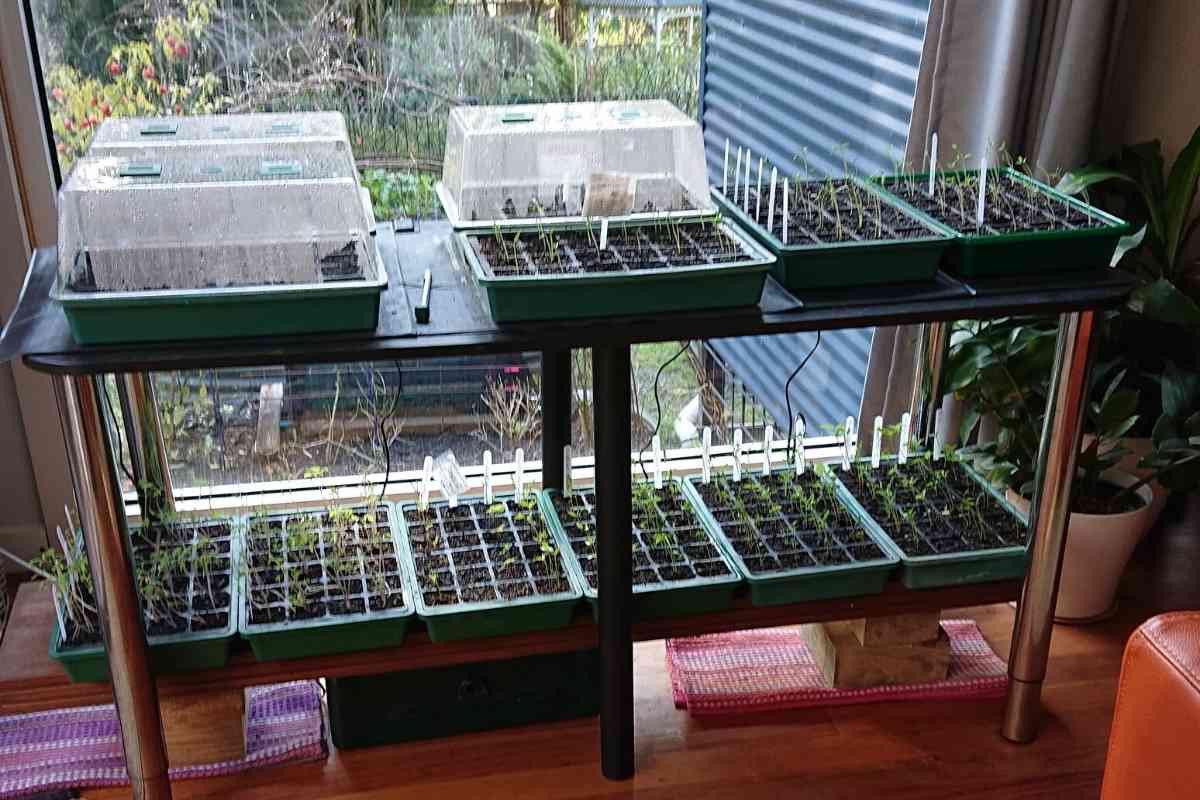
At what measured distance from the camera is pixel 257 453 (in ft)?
8.48

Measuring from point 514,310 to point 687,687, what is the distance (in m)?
0.91

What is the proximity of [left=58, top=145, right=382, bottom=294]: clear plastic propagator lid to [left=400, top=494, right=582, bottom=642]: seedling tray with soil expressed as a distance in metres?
0.58

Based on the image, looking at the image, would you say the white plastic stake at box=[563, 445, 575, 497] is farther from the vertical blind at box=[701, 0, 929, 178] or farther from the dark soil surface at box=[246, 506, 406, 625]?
the vertical blind at box=[701, 0, 929, 178]

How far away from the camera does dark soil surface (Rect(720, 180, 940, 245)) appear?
73.0 inches

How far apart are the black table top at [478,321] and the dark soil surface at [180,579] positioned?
413 mm

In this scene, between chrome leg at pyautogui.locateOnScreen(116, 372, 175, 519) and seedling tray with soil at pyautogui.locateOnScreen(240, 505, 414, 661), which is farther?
chrome leg at pyautogui.locateOnScreen(116, 372, 175, 519)

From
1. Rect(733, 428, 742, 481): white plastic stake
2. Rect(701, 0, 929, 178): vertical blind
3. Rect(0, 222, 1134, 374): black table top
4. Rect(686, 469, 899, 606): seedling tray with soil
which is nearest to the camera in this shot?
Rect(0, 222, 1134, 374): black table top

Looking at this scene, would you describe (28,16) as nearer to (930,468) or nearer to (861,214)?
(861,214)

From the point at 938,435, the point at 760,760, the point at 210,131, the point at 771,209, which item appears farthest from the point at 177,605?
the point at 938,435

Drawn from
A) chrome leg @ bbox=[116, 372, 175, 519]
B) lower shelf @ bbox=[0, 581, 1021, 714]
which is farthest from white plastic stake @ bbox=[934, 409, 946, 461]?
chrome leg @ bbox=[116, 372, 175, 519]

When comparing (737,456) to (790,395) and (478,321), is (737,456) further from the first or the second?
(478,321)

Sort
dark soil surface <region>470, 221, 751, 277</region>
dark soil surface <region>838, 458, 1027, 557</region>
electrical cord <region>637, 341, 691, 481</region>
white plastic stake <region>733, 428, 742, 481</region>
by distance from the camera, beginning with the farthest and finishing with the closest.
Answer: electrical cord <region>637, 341, 691, 481</region> → white plastic stake <region>733, 428, 742, 481</region> → dark soil surface <region>838, 458, 1027, 557</region> → dark soil surface <region>470, 221, 751, 277</region>

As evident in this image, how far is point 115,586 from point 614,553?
728 millimetres

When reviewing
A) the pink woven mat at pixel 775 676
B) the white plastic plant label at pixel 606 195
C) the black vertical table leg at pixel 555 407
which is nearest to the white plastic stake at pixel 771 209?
the white plastic plant label at pixel 606 195
